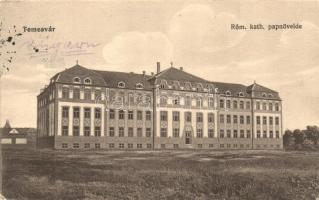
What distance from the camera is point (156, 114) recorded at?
44.3 ft

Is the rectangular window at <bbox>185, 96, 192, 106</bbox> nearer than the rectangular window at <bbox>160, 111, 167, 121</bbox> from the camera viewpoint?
No

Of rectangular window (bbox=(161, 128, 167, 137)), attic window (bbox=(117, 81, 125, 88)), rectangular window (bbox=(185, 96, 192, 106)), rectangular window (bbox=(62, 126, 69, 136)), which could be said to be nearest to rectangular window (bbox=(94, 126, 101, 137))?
rectangular window (bbox=(62, 126, 69, 136))

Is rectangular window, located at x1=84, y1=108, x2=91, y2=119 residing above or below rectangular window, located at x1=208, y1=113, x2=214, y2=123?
above

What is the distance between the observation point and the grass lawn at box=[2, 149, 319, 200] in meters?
8.76

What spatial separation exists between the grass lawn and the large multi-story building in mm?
2111

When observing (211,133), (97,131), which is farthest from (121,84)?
(211,133)

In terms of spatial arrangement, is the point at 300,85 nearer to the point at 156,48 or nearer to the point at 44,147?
the point at 156,48

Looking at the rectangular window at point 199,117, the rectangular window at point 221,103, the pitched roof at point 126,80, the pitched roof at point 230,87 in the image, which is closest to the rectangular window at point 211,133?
the rectangular window at point 199,117

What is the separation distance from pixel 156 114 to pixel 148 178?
4.54 metres

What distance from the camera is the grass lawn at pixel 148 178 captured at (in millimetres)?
8758

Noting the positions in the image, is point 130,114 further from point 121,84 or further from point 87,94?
point 87,94

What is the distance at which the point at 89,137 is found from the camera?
1271cm

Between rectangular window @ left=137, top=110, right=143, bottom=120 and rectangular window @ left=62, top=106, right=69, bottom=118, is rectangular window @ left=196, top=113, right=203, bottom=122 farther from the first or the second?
rectangular window @ left=62, top=106, right=69, bottom=118

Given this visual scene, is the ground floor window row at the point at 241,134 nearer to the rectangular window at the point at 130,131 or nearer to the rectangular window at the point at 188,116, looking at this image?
the rectangular window at the point at 188,116
